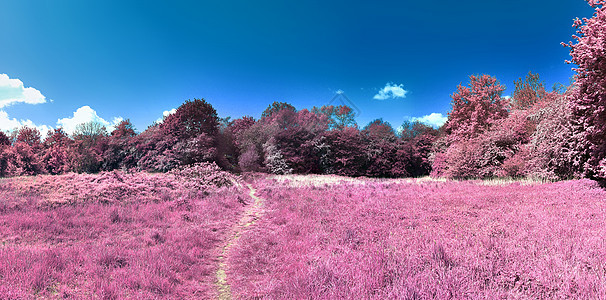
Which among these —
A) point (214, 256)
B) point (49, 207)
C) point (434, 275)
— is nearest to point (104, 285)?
point (214, 256)

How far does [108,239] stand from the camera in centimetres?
671

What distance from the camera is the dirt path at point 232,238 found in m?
4.82

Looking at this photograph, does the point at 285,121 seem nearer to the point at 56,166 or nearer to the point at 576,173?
the point at 56,166

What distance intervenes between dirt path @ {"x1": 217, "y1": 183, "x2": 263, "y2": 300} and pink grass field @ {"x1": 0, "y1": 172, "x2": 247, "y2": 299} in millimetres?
193

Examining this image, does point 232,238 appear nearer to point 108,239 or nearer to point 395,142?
point 108,239

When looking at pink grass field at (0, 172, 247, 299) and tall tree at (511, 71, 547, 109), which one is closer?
pink grass field at (0, 172, 247, 299)

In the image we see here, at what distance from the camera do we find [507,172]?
19.0 m

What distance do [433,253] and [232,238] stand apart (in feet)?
19.6

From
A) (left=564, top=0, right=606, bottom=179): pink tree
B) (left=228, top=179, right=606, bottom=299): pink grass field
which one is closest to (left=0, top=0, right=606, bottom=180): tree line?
(left=564, top=0, right=606, bottom=179): pink tree

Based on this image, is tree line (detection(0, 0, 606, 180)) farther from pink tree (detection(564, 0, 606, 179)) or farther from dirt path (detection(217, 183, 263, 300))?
dirt path (detection(217, 183, 263, 300))

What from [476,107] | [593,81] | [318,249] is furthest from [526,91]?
[318,249]

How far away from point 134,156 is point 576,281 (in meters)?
32.0

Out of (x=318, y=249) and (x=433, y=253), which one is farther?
(x=318, y=249)

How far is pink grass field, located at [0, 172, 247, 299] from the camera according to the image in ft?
13.6
